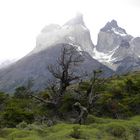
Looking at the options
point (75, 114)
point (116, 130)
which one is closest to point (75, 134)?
point (116, 130)

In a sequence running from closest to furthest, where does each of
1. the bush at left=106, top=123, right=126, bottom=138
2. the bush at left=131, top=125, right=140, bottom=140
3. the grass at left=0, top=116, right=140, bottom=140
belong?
the grass at left=0, top=116, right=140, bottom=140
the bush at left=131, top=125, right=140, bottom=140
the bush at left=106, top=123, right=126, bottom=138

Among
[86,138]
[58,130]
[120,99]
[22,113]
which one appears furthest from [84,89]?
[86,138]

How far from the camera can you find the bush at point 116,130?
29062 millimetres

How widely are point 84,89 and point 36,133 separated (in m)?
20.8

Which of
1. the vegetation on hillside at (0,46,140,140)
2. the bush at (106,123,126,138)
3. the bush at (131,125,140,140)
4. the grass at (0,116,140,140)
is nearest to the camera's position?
the grass at (0,116,140,140)

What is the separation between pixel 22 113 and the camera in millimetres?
38000

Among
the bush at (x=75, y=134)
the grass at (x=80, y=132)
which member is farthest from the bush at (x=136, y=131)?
the bush at (x=75, y=134)

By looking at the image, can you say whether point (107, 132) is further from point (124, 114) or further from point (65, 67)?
point (65, 67)

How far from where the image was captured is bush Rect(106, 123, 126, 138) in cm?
2906

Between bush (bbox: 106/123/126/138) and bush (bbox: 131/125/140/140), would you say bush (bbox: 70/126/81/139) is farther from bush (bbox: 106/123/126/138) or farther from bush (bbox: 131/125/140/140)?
bush (bbox: 131/125/140/140)

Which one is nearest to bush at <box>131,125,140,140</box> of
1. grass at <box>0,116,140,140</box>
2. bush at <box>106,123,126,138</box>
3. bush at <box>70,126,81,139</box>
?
grass at <box>0,116,140,140</box>

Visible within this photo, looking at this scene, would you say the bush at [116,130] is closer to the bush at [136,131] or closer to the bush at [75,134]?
the bush at [136,131]

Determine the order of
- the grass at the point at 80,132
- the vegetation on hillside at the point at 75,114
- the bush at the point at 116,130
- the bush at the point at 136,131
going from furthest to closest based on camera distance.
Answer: the bush at the point at 116,130
the vegetation on hillside at the point at 75,114
the bush at the point at 136,131
the grass at the point at 80,132

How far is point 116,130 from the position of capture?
29.6m
